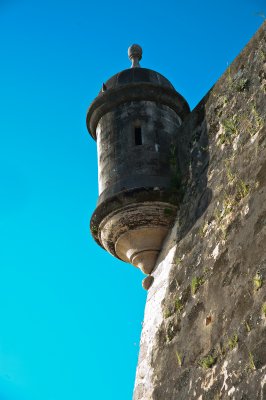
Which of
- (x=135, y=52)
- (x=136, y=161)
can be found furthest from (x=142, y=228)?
(x=135, y=52)

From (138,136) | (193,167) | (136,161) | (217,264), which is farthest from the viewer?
(138,136)

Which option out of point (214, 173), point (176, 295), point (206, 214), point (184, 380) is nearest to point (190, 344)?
point (184, 380)

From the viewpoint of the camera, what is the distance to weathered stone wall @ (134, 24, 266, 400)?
4.29m

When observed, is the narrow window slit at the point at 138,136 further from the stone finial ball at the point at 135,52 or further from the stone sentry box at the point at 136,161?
the stone finial ball at the point at 135,52

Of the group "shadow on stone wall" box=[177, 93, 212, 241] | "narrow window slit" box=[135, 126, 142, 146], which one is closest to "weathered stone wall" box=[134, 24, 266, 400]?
"shadow on stone wall" box=[177, 93, 212, 241]

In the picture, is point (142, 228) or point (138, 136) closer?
point (142, 228)

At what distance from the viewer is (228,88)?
250 inches

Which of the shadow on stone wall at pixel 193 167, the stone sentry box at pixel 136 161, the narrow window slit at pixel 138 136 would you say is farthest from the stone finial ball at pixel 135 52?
the shadow on stone wall at pixel 193 167

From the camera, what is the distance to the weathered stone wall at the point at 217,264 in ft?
14.1

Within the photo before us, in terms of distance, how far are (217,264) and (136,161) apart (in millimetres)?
2183

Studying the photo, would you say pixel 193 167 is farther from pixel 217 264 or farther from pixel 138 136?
pixel 217 264

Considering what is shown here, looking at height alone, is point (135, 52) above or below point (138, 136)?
above

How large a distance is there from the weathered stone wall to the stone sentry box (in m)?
0.21

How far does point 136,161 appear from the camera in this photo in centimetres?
688
